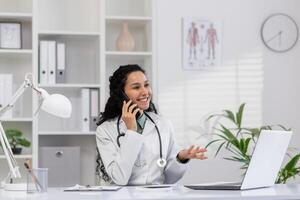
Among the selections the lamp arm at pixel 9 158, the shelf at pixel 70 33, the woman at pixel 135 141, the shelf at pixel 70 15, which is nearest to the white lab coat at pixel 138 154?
the woman at pixel 135 141

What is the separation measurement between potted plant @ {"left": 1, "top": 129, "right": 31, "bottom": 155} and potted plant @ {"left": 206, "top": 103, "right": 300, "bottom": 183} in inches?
Answer: 52.1

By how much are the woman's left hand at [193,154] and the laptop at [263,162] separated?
40 centimetres

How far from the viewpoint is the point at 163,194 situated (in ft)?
8.11

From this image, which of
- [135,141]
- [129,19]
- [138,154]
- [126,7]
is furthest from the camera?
[126,7]

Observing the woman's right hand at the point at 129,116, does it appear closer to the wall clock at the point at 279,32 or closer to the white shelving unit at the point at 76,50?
the white shelving unit at the point at 76,50

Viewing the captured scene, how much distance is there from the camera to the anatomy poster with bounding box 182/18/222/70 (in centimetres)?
469

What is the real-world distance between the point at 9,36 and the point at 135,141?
1702 millimetres

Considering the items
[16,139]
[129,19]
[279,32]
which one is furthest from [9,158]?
[279,32]

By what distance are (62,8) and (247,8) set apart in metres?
1.43

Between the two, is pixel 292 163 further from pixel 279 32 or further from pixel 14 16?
pixel 14 16

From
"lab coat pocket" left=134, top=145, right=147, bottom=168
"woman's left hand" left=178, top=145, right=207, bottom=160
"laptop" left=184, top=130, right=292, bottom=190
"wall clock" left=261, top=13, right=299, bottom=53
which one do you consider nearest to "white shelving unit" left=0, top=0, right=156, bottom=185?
"wall clock" left=261, top=13, right=299, bottom=53

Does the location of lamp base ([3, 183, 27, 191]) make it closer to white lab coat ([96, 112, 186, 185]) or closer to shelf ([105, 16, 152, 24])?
white lab coat ([96, 112, 186, 185])

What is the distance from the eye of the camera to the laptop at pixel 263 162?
8.57 feet

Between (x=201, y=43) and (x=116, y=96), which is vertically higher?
(x=201, y=43)
